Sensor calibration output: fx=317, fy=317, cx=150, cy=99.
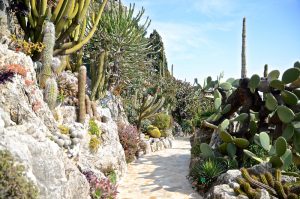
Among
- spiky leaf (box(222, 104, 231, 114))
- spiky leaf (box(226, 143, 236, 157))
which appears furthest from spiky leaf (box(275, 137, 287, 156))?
spiky leaf (box(222, 104, 231, 114))

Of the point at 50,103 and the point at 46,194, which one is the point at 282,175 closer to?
the point at 46,194

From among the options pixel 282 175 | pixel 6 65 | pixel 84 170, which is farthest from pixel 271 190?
pixel 6 65

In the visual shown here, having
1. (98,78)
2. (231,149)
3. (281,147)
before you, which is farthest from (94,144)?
(281,147)

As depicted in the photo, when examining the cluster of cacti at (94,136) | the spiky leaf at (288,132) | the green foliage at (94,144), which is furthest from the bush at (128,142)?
the spiky leaf at (288,132)

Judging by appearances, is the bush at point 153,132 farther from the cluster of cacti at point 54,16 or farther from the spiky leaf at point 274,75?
the spiky leaf at point 274,75

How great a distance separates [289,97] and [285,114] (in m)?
0.70

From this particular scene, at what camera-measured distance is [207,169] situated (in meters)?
9.38

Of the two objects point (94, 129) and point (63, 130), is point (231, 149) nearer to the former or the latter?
point (94, 129)

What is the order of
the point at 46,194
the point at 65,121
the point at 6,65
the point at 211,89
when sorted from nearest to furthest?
the point at 46,194 → the point at 6,65 → the point at 65,121 → the point at 211,89

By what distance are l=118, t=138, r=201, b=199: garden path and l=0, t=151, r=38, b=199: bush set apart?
4.49 metres

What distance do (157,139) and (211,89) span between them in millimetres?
5295

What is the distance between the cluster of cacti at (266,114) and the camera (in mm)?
9133

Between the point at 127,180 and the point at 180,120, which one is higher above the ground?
the point at 180,120

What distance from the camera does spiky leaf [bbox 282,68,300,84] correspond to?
31.0ft
